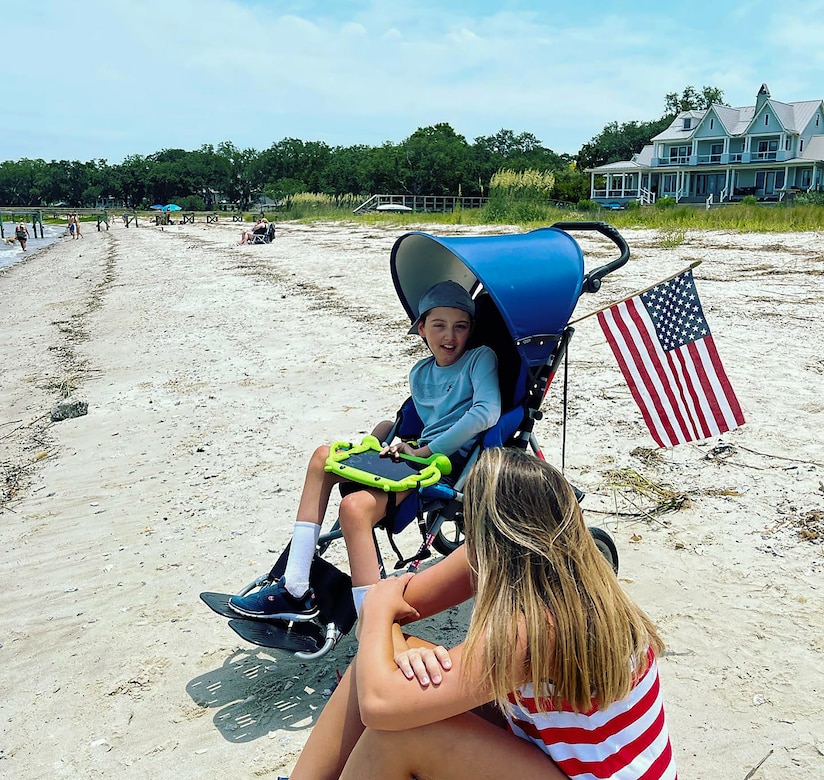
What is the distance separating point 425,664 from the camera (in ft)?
6.06

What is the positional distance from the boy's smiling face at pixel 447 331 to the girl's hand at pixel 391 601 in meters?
1.64

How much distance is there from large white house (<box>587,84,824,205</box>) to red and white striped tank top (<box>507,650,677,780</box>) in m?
51.0

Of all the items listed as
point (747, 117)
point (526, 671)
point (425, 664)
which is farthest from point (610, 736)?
point (747, 117)

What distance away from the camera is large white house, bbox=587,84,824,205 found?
51219 millimetres

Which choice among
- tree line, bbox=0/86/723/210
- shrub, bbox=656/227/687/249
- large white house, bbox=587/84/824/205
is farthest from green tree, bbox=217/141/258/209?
shrub, bbox=656/227/687/249

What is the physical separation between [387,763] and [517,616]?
1.82ft

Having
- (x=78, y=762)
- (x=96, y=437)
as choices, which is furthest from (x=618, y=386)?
(x=78, y=762)

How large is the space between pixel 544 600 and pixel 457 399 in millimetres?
1843

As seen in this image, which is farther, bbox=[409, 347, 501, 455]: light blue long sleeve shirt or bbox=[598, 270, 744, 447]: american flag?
bbox=[598, 270, 744, 447]: american flag

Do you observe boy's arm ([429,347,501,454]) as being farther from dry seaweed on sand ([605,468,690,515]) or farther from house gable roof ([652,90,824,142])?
house gable roof ([652,90,824,142])

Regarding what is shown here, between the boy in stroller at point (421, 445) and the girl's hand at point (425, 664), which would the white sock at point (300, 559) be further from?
the girl's hand at point (425, 664)

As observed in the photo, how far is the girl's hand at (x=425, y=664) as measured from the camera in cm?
181

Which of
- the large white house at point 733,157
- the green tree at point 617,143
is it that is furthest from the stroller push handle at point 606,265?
the green tree at point 617,143

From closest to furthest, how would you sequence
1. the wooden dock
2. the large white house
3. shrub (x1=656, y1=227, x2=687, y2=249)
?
shrub (x1=656, y1=227, x2=687, y2=249) → the wooden dock → the large white house
